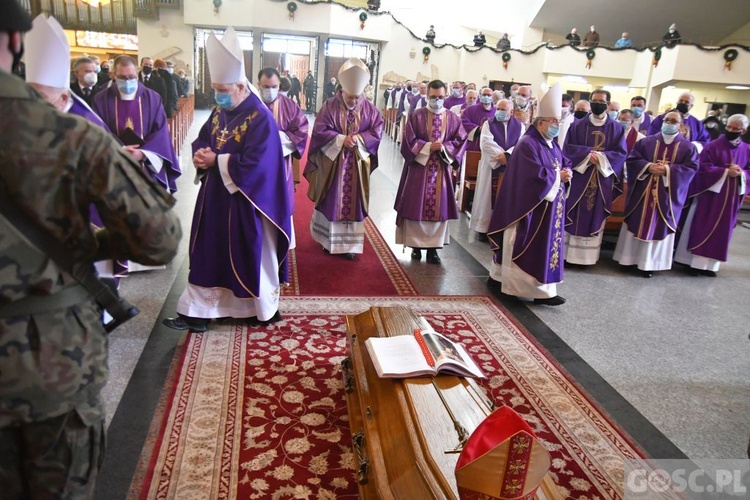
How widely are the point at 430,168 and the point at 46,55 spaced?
12.2 feet

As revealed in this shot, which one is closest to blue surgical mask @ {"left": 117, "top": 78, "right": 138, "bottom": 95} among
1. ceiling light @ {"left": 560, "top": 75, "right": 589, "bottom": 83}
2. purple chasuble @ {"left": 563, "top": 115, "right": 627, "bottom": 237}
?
purple chasuble @ {"left": 563, "top": 115, "right": 627, "bottom": 237}

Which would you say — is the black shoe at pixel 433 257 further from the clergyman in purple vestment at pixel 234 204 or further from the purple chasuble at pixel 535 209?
the clergyman in purple vestment at pixel 234 204

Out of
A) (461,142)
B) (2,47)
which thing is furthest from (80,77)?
(2,47)

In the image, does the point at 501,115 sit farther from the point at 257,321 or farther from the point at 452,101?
the point at 452,101

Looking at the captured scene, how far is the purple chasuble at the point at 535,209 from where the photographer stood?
4750 millimetres

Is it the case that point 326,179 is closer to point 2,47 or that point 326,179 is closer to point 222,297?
point 222,297

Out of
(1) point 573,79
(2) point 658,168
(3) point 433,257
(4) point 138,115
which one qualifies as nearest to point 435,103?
(3) point 433,257

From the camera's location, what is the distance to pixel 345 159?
19.0 ft

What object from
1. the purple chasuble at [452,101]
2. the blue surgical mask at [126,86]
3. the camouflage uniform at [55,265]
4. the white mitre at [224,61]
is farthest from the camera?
the purple chasuble at [452,101]

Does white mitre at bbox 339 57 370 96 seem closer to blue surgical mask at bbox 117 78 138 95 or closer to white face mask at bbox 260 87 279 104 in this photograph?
white face mask at bbox 260 87 279 104

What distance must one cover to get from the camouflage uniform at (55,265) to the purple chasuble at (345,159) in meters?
4.33

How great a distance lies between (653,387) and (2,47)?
3.79 m

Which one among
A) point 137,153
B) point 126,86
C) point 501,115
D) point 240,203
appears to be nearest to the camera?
point 240,203

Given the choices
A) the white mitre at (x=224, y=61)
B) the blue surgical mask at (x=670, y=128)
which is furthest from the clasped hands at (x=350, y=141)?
the blue surgical mask at (x=670, y=128)
